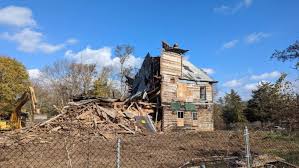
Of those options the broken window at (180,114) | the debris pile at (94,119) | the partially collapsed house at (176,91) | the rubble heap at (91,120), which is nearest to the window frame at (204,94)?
the partially collapsed house at (176,91)

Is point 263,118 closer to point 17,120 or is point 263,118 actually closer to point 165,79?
point 165,79

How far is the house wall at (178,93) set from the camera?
3884cm

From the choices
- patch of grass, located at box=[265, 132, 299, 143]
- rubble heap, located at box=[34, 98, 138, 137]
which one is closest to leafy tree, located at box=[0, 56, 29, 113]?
rubble heap, located at box=[34, 98, 138, 137]

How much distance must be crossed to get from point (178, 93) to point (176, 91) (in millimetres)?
429

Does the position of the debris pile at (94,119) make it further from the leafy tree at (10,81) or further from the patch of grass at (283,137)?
the leafy tree at (10,81)

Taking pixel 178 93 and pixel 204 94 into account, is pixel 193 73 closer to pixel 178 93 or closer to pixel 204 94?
pixel 204 94

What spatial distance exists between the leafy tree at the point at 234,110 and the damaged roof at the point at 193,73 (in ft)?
45.8

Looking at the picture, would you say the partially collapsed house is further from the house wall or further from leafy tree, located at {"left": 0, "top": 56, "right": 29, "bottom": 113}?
leafy tree, located at {"left": 0, "top": 56, "right": 29, "bottom": 113}

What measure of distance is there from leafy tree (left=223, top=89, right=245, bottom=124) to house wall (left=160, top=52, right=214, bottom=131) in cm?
1447

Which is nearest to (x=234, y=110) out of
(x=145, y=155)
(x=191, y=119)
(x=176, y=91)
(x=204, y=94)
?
(x=204, y=94)

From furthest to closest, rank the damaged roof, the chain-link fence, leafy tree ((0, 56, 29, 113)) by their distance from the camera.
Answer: leafy tree ((0, 56, 29, 113)), the damaged roof, the chain-link fence

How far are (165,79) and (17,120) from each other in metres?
15.4

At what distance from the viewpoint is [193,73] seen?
4347 cm

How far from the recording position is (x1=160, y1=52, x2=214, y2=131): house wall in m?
38.8
